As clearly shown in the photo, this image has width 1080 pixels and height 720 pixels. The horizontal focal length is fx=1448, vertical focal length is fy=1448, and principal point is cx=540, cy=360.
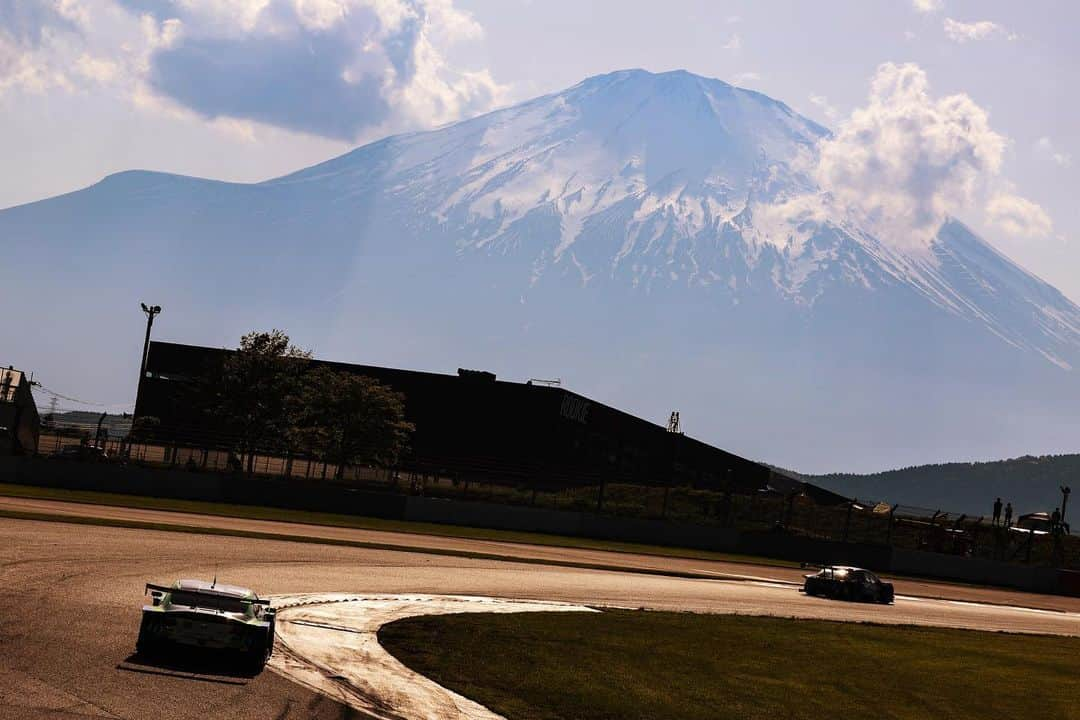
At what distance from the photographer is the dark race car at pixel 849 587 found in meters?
47.3

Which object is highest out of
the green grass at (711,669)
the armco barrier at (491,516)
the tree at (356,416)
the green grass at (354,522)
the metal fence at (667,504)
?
the tree at (356,416)

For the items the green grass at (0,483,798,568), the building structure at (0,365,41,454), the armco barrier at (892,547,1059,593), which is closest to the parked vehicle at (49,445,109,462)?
the building structure at (0,365,41,454)

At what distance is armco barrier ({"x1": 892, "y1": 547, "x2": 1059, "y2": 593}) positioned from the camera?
6981 cm

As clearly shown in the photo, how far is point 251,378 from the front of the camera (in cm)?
9450

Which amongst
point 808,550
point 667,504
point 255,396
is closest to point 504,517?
point 808,550

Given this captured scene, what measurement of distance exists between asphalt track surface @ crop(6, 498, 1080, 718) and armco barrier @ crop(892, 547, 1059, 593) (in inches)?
113

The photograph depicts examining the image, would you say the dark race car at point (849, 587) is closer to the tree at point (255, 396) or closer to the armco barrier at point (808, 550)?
the armco barrier at point (808, 550)

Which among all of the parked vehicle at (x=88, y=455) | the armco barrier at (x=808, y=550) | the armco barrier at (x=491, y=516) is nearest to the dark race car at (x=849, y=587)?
the armco barrier at (x=808, y=550)

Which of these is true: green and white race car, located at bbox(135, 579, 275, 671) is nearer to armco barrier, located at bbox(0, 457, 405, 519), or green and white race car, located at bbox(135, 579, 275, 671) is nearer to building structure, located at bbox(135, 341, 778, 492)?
armco barrier, located at bbox(0, 457, 405, 519)

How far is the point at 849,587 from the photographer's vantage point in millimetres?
47594

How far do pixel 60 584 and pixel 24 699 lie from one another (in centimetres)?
991

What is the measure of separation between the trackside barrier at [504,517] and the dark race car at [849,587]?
2005cm

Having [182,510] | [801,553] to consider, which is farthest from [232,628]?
[801,553]

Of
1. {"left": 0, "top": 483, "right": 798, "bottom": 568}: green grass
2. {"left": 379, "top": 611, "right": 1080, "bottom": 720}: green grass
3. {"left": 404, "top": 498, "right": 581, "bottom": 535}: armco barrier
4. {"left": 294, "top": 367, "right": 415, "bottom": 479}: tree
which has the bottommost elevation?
{"left": 379, "top": 611, "right": 1080, "bottom": 720}: green grass
